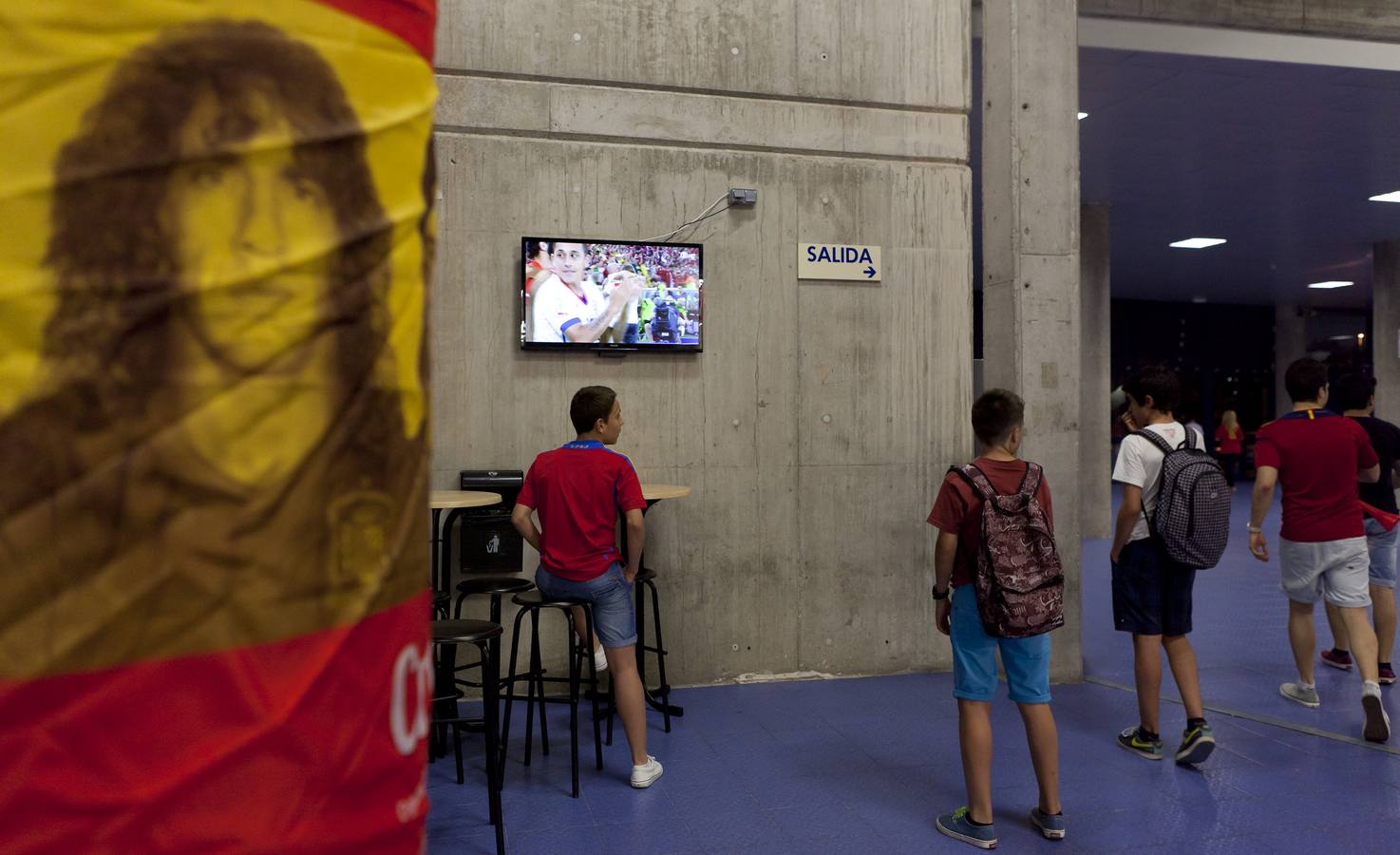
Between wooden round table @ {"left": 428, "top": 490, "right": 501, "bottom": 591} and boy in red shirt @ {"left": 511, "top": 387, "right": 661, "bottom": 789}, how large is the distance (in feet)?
1.52

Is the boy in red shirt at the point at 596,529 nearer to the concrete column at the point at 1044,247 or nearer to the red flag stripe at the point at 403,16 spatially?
the concrete column at the point at 1044,247

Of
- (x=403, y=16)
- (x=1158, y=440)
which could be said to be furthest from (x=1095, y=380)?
(x=403, y=16)

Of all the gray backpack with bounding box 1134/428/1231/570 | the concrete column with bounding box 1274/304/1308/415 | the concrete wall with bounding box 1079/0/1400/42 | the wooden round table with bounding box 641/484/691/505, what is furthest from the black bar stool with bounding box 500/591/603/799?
the concrete column with bounding box 1274/304/1308/415

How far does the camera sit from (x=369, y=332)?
0.58 m

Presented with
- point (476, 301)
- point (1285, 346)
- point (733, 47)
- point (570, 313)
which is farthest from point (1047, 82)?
point (1285, 346)

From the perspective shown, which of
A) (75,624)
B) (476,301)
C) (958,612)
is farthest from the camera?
(476,301)

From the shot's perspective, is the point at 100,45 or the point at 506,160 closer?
the point at 100,45

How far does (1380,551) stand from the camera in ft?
15.7

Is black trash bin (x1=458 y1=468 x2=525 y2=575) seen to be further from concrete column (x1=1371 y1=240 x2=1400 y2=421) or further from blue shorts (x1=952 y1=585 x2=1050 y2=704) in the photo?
concrete column (x1=1371 y1=240 x2=1400 y2=421)

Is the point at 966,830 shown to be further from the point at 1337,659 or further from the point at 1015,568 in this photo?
the point at 1337,659

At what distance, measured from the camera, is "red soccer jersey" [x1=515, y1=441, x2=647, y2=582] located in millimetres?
A: 3596

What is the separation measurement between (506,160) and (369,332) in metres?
4.44

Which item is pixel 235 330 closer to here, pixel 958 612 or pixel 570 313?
pixel 958 612

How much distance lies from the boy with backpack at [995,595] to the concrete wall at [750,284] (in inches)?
77.0
